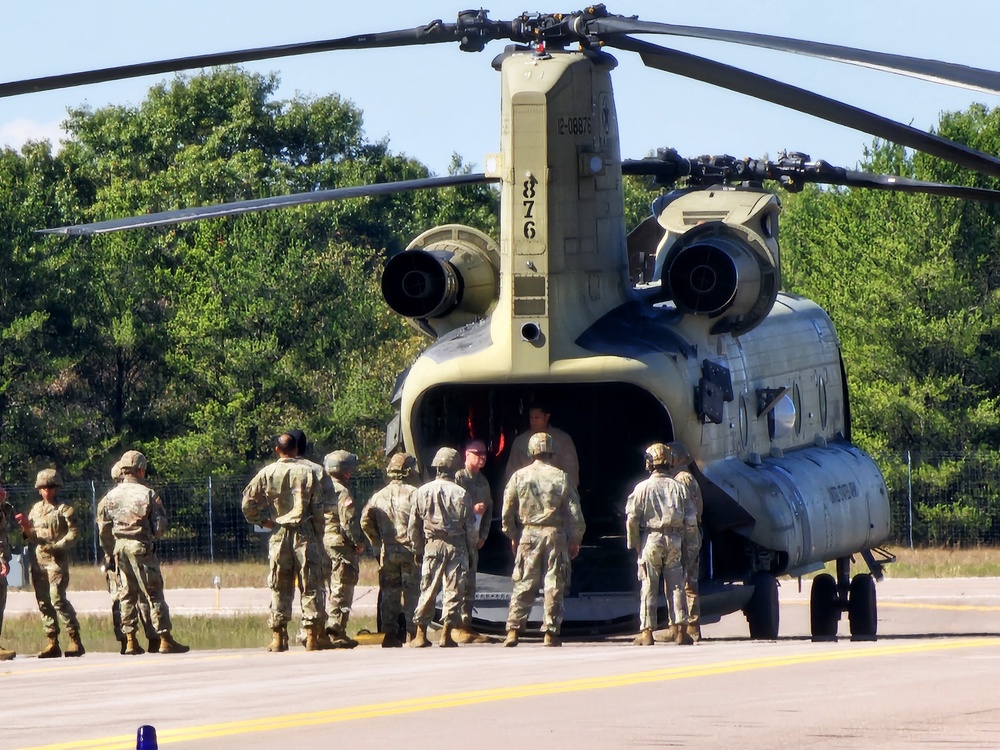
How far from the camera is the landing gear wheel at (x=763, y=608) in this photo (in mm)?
18703

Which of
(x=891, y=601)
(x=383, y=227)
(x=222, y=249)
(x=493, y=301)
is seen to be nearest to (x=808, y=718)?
(x=493, y=301)

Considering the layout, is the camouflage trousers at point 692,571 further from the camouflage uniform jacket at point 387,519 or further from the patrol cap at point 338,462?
the patrol cap at point 338,462

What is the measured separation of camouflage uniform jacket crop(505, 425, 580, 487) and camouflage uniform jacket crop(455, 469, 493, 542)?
50 cm

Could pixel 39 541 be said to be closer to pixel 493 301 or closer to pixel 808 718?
pixel 493 301

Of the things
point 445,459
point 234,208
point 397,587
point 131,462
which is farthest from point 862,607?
point 234,208

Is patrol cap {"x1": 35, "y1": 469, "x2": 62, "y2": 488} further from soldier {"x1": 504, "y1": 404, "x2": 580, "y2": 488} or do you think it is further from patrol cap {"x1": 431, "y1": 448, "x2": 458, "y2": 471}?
soldier {"x1": 504, "y1": 404, "x2": 580, "y2": 488}

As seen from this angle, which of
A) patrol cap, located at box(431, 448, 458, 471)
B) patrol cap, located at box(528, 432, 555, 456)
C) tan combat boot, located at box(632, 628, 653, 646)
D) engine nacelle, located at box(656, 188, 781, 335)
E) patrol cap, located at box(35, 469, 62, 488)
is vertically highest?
engine nacelle, located at box(656, 188, 781, 335)

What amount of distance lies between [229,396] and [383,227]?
77.8 feet

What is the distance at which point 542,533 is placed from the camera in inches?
660

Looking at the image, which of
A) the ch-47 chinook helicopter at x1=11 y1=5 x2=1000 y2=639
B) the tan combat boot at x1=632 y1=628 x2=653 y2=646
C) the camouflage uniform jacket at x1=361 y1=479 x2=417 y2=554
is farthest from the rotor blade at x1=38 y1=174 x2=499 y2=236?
the tan combat boot at x1=632 y1=628 x2=653 y2=646

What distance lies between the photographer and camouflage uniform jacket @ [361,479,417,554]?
17422mm

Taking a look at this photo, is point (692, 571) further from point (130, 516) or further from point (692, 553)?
point (130, 516)

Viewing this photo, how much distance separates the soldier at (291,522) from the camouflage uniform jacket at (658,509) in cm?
279

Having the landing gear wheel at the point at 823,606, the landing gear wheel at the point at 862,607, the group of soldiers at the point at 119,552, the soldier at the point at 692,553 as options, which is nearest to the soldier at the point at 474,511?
the soldier at the point at 692,553
